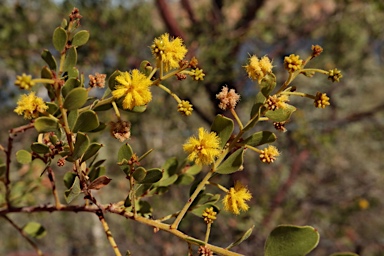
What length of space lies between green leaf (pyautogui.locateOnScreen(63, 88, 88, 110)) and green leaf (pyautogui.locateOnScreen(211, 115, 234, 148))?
0.58 feet

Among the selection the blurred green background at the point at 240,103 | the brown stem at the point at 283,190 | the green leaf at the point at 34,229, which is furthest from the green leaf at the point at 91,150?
the brown stem at the point at 283,190

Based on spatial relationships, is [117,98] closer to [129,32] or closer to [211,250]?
[211,250]

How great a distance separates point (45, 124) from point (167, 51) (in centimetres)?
19

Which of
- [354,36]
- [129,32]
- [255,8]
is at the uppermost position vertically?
[129,32]

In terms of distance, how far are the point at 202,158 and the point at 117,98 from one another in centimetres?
14

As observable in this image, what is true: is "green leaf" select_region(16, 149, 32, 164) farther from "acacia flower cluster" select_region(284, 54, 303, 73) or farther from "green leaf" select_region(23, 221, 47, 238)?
"acacia flower cluster" select_region(284, 54, 303, 73)

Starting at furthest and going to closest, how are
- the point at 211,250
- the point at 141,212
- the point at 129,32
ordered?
the point at 129,32 → the point at 141,212 → the point at 211,250

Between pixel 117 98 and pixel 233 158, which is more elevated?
pixel 117 98

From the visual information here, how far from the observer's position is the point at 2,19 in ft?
8.22

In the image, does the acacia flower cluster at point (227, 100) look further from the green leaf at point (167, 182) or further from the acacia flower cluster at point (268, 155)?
the green leaf at point (167, 182)

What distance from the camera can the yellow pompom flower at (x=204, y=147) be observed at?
56 centimetres

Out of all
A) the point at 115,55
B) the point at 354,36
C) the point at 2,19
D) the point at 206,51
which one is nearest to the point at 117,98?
the point at 206,51

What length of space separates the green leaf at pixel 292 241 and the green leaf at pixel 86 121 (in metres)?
0.26

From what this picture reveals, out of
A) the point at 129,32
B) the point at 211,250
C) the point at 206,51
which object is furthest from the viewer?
the point at 129,32
